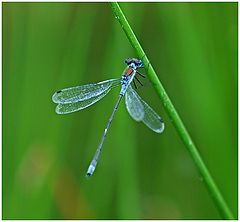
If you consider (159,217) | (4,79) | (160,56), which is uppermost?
(4,79)

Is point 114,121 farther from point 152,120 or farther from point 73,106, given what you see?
point 152,120

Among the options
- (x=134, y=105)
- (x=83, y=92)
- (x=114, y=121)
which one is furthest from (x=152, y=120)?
(x=114, y=121)

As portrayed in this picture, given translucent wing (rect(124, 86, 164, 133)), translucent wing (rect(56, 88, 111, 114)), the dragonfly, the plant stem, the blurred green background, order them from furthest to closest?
the blurred green background, translucent wing (rect(56, 88, 111, 114)), the dragonfly, translucent wing (rect(124, 86, 164, 133)), the plant stem

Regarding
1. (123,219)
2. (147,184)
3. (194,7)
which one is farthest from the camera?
(147,184)

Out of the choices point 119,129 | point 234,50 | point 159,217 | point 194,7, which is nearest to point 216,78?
point 234,50

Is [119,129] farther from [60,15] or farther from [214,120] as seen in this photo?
[60,15]

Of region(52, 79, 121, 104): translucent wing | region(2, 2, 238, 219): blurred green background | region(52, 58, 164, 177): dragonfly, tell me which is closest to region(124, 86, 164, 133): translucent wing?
region(52, 58, 164, 177): dragonfly

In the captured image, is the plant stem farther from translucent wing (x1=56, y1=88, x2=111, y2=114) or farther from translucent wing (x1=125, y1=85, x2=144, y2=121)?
translucent wing (x1=56, y1=88, x2=111, y2=114)
